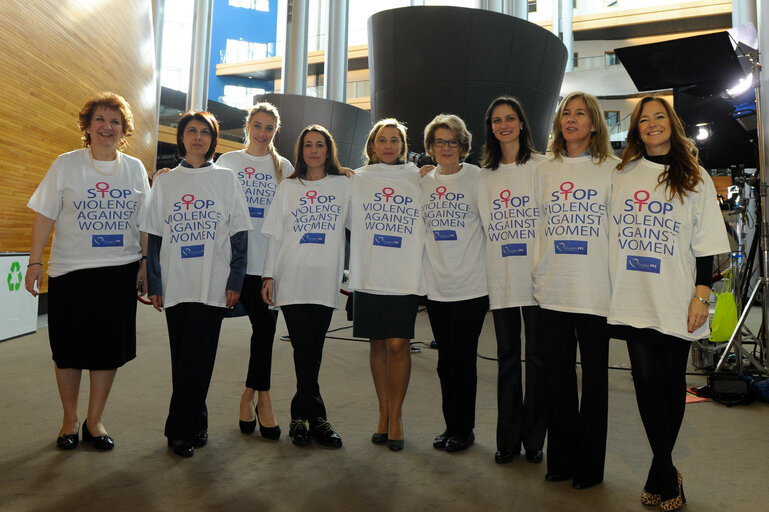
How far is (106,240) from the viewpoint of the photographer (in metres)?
2.62

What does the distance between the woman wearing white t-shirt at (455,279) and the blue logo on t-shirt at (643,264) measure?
2.23 feet

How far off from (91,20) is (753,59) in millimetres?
7776

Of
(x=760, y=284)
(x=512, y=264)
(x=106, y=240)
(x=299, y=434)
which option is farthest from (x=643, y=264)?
(x=760, y=284)

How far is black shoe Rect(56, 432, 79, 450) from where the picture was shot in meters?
2.57

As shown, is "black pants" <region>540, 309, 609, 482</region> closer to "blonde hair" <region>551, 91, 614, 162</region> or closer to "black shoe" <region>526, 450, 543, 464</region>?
"black shoe" <region>526, 450, 543, 464</region>

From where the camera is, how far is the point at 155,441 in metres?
2.70

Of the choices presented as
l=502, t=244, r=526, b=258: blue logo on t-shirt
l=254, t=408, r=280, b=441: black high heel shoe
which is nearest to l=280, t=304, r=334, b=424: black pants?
l=254, t=408, r=280, b=441: black high heel shoe

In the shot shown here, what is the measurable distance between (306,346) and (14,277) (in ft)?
13.7

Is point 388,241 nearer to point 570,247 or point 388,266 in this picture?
point 388,266

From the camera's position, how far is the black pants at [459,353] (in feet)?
8.54

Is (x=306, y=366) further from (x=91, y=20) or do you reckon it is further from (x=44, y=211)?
(x=91, y=20)

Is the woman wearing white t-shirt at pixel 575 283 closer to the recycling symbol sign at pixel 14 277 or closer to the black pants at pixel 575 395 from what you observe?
the black pants at pixel 575 395

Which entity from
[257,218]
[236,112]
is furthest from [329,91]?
[257,218]

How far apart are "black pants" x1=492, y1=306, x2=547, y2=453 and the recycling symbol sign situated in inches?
192
